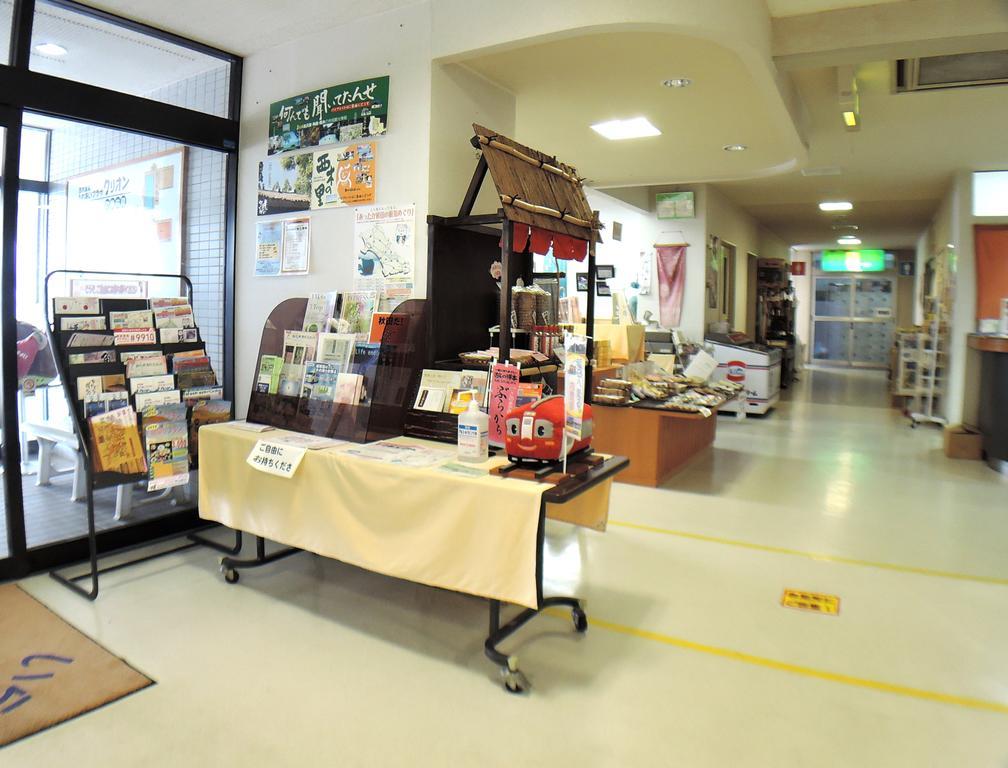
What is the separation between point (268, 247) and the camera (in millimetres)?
4340

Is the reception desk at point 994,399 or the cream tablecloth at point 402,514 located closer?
the cream tablecloth at point 402,514

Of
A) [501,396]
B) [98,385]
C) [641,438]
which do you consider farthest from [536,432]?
[641,438]

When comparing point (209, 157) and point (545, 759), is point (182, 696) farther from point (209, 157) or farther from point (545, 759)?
point (209, 157)

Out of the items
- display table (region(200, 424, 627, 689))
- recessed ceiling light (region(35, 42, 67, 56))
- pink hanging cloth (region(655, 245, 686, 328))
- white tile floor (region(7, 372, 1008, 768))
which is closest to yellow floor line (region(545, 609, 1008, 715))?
white tile floor (region(7, 372, 1008, 768))

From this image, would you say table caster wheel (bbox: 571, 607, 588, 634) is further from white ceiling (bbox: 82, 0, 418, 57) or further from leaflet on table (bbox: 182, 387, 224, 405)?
white ceiling (bbox: 82, 0, 418, 57)

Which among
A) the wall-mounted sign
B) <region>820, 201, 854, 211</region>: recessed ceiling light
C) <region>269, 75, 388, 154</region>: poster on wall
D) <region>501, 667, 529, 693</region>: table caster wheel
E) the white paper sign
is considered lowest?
<region>501, 667, 529, 693</region>: table caster wheel

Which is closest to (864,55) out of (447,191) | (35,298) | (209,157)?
(447,191)

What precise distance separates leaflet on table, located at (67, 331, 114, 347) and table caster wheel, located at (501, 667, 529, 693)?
105 inches

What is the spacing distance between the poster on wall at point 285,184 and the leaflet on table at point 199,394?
4.00 ft

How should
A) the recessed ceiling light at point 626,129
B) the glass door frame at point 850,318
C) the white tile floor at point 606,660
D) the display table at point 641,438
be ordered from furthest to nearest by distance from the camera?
the glass door frame at point 850,318, the display table at point 641,438, the recessed ceiling light at point 626,129, the white tile floor at point 606,660

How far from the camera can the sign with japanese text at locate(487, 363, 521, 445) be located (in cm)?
305

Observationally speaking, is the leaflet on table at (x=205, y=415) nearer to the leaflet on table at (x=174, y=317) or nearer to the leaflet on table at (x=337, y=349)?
the leaflet on table at (x=174, y=317)

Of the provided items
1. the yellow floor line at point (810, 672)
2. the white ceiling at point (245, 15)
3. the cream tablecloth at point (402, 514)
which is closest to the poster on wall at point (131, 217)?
the white ceiling at point (245, 15)

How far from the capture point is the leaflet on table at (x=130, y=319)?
11.9 ft
